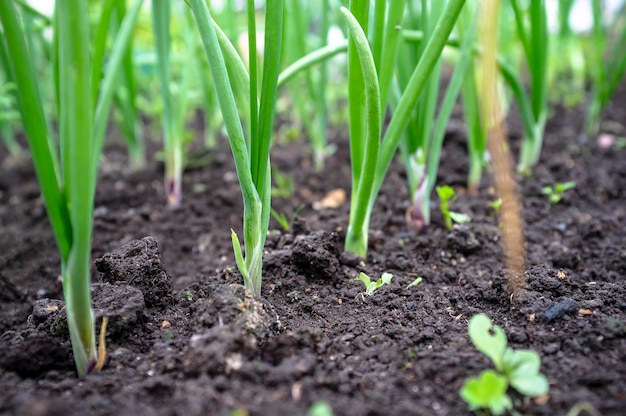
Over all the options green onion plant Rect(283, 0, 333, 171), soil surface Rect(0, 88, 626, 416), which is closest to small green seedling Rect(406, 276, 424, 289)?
soil surface Rect(0, 88, 626, 416)

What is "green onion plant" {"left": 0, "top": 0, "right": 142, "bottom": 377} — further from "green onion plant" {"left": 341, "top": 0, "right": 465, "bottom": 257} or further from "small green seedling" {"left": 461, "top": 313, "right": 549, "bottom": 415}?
"small green seedling" {"left": 461, "top": 313, "right": 549, "bottom": 415}

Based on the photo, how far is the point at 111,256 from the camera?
3.73ft

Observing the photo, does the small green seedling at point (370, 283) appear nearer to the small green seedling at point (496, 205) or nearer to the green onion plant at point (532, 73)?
the small green seedling at point (496, 205)

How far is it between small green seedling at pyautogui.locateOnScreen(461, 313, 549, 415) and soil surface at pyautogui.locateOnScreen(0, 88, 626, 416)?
4cm

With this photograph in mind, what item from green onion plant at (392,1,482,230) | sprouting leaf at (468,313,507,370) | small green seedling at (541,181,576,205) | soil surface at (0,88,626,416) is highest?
green onion plant at (392,1,482,230)

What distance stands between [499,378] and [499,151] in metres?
0.39

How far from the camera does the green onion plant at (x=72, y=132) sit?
717 millimetres

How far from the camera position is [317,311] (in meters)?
1.07

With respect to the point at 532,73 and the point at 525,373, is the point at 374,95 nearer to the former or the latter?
the point at 525,373

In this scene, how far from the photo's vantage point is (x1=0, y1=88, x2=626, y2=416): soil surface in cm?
78

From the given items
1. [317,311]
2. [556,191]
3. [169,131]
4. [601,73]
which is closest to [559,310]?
[317,311]

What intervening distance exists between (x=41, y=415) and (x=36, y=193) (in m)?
1.58

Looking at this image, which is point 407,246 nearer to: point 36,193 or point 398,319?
point 398,319

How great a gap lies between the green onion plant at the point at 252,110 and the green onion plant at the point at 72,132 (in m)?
0.15
